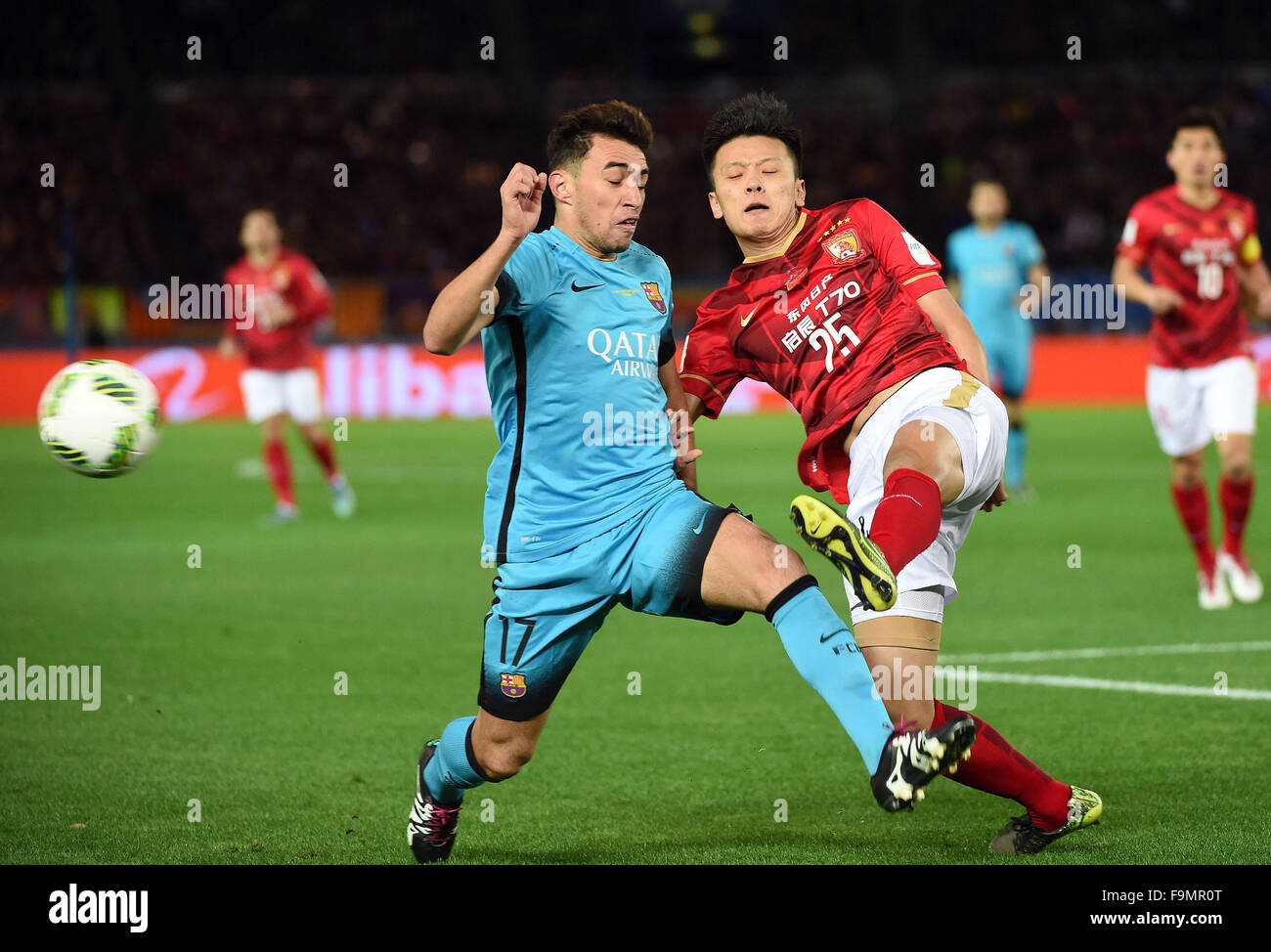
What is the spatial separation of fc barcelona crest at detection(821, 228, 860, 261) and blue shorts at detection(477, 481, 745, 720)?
2.69 ft

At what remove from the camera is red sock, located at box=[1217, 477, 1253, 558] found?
8.90m

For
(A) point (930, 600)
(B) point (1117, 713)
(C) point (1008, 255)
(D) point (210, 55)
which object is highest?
(D) point (210, 55)

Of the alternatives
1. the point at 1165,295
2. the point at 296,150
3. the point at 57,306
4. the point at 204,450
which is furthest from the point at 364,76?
the point at 1165,295

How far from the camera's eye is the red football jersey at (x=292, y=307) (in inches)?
535

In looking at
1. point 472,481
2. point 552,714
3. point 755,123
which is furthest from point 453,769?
point 472,481

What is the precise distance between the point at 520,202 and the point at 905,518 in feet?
3.80

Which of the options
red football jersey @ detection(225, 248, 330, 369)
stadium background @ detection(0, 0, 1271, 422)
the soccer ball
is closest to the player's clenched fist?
the soccer ball

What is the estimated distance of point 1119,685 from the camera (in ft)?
22.6

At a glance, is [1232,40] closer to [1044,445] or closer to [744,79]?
[744,79]

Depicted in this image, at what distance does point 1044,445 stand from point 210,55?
1832 centimetres

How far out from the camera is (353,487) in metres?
15.3

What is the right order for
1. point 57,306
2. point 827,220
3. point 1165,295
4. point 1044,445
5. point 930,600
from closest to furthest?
point 930,600, point 827,220, point 1165,295, point 1044,445, point 57,306

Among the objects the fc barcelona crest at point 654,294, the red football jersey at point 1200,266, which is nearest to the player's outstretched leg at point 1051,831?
the fc barcelona crest at point 654,294

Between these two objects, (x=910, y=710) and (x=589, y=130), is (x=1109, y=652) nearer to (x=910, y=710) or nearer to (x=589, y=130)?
(x=910, y=710)
